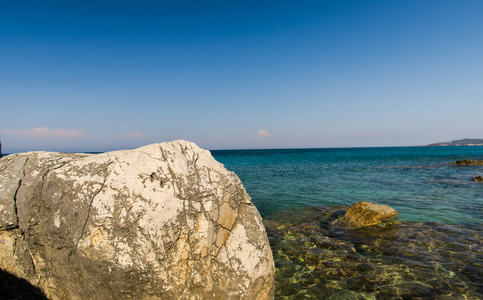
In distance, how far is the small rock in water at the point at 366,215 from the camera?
31.4 ft

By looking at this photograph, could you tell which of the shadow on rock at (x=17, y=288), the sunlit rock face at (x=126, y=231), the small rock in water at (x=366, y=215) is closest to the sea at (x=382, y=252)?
the small rock in water at (x=366, y=215)

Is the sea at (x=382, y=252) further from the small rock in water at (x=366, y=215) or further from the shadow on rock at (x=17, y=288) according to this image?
the shadow on rock at (x=17, y=288)

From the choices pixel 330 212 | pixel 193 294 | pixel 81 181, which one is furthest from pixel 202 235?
pixel 330 212

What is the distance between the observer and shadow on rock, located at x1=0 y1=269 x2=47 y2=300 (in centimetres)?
408

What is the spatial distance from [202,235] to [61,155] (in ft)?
10.7

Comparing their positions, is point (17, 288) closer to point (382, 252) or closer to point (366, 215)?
point (382, 252)

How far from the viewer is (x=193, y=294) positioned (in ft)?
13.0

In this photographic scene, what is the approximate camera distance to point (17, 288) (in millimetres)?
4113

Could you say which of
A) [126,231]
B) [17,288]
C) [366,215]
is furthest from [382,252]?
[17,288]

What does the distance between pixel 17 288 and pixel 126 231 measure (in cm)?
226

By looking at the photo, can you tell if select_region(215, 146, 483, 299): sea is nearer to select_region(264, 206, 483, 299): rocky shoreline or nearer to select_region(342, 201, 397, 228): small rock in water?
select_region(264, 206, 483, 299): rocky shoreline

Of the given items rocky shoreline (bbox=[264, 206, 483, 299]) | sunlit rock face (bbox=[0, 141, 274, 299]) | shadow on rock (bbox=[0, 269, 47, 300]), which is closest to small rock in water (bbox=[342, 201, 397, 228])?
rocky shoreline (bbox=[264, 206, 483, 299])

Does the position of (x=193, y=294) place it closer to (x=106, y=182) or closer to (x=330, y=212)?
(x=106, y=182)

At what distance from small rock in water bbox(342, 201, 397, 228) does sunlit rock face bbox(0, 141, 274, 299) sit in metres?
6.52
